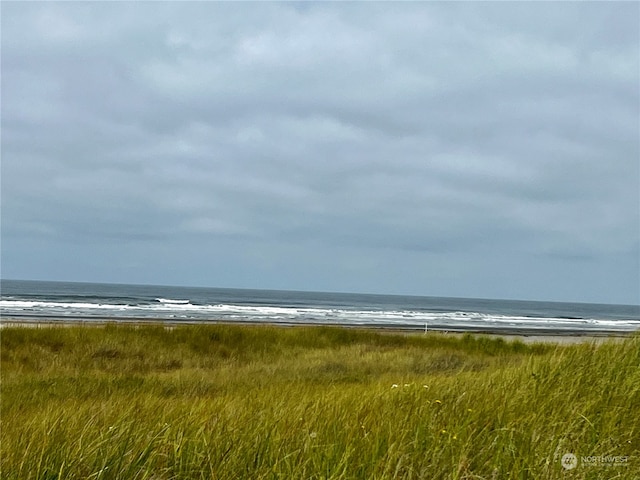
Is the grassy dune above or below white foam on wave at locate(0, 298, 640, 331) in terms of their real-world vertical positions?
above

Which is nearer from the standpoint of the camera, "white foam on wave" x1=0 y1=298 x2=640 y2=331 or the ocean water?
the ocean water

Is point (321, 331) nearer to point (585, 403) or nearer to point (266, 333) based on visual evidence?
point (266, 333)

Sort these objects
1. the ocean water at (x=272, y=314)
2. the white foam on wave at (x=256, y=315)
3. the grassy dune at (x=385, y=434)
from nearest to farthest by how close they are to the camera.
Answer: the grassy dune at (x=385, y=434) < the ocean water at (x=272, y=314) < the white foam on wave at (x=256, y=315)

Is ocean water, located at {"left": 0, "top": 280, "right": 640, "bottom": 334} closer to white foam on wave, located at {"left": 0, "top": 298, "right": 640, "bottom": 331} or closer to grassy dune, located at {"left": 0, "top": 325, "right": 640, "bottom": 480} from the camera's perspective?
white foam on wave, located at {"left": 0, "top": 298, "right": 640, "bottom": 331}

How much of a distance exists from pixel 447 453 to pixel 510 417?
99cm

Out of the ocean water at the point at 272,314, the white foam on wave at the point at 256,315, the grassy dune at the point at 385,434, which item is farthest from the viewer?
the white foam on wave at the point at 256,315

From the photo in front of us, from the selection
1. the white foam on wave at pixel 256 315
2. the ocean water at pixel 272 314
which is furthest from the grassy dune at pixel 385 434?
the white foam on wave at pixel 256 315

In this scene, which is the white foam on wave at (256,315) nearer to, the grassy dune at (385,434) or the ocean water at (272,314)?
the ocean water at (272,314)

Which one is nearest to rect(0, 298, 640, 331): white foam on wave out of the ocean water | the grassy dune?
the ocean water

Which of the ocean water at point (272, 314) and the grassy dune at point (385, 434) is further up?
the grassy dune at point (385, 434)

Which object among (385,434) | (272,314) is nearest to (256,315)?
(272,314)

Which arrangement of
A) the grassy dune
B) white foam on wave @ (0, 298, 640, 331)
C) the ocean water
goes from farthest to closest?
1. white foam on wave @ (0, 298, 640, 331)
2. the ocean water
3. the grassy dune

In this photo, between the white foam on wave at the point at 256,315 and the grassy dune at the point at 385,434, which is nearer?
the grassy dune at the point at 385,434

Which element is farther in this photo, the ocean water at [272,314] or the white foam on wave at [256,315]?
the white foam on wave at [256,315]
